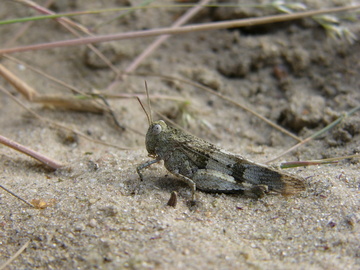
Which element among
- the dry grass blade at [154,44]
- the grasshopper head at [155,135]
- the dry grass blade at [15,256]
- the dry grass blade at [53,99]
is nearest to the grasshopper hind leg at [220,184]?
the grasshopper head at [155,135]

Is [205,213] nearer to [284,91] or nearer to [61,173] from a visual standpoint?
[61,173]

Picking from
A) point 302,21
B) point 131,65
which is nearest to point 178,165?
point 131,65

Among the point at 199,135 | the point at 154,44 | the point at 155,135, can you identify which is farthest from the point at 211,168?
the point at 154,44

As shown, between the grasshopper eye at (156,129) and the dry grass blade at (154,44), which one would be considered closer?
the grasshopper eye at (156,129)

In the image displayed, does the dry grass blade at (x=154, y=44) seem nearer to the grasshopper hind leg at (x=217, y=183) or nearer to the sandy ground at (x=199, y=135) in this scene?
the sandy ground at (x=199, y=135)

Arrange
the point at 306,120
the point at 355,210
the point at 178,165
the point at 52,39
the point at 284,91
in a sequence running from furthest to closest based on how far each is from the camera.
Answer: the point at 52,39
the point at 284,91
the point at 306,120
the point at 178,165
the point at 355,210

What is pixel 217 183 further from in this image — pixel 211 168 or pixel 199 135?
pixel 199 135
